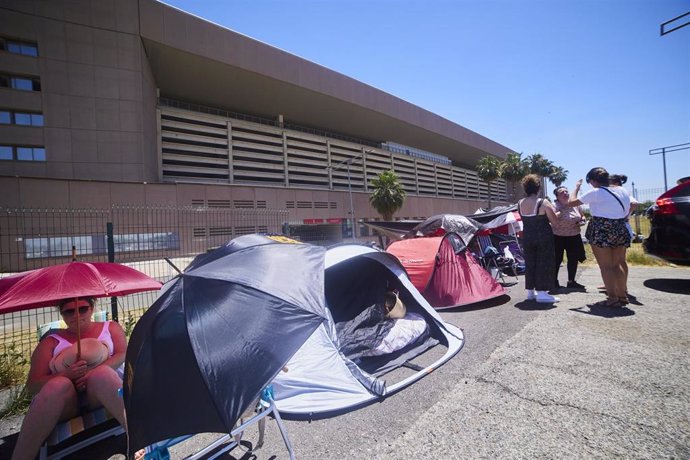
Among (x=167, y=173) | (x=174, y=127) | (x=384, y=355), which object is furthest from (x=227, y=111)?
(x=384, y=355)

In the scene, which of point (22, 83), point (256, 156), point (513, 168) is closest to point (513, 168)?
point (513, 168)

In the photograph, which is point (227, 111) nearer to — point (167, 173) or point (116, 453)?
point (167, 173)

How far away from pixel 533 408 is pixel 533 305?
3311mm

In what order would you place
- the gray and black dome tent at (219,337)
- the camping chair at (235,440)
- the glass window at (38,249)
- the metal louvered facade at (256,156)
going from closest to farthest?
→ the gray and black dome tent at (219,337)
the camping chair at (235,440)
the glass window at (38,249)
the metal louvered facade at (256,156)

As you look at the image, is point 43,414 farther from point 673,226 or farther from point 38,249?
point 38,249

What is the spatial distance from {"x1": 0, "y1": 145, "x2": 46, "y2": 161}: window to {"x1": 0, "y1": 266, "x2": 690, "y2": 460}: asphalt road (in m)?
28.3

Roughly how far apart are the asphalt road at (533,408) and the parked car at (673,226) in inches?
78.2

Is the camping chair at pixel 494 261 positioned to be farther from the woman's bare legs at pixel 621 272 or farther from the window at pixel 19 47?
the window at pixel 19 47

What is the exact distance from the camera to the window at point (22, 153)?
22.4m

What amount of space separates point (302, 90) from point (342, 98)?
16.8ft

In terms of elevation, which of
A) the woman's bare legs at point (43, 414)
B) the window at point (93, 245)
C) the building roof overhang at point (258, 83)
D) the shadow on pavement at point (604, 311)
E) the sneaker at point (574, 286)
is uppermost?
the building roof overhang at point (258, 83)

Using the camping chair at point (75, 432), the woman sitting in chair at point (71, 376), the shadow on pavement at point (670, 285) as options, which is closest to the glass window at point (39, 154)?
the woman sitting in chair at point (71, 376)

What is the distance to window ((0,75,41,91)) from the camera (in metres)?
22.3

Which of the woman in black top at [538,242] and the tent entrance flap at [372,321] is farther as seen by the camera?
the woman in black top at [538,242]
